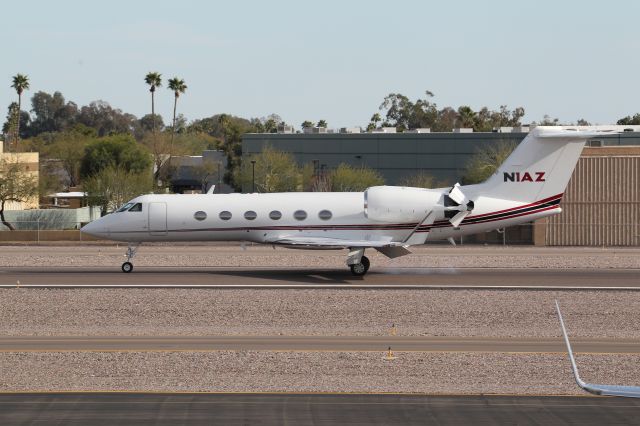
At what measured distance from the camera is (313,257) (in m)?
44.7

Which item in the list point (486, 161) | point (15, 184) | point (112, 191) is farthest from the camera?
point (486, 161)

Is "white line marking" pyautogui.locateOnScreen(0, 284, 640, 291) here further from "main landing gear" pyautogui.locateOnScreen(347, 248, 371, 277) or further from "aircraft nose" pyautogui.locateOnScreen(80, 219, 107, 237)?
"aircraft nose" pyautogui.locateOnScreen(80, 219, 107, 237)

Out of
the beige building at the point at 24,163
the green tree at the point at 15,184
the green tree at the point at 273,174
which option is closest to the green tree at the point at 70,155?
the beige building at the point at 24,163

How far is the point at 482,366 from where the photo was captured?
2019 cm

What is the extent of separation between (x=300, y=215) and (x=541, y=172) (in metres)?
8.98

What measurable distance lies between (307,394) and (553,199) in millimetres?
21717

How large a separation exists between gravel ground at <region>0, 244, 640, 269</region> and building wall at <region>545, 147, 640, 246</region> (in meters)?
6.51

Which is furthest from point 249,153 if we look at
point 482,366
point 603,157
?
point 482,366

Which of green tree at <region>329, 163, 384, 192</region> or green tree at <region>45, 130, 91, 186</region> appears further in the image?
green tree at <region>45, 130, 91, 186</region>

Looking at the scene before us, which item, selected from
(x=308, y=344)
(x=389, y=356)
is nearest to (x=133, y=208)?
(x=308, y=344)

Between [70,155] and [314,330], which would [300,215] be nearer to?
[314,330]

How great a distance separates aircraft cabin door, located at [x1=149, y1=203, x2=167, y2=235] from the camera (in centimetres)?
3747

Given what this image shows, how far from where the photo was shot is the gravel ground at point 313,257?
41.7 metres

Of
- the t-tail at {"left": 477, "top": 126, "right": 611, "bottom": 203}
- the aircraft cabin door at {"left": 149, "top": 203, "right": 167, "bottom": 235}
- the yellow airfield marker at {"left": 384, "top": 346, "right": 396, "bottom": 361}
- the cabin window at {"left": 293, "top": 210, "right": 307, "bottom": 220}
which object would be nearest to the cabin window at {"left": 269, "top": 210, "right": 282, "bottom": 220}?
the cabin window at {"left": 293, "top": 210, "right": 307, "bottom": 220}
